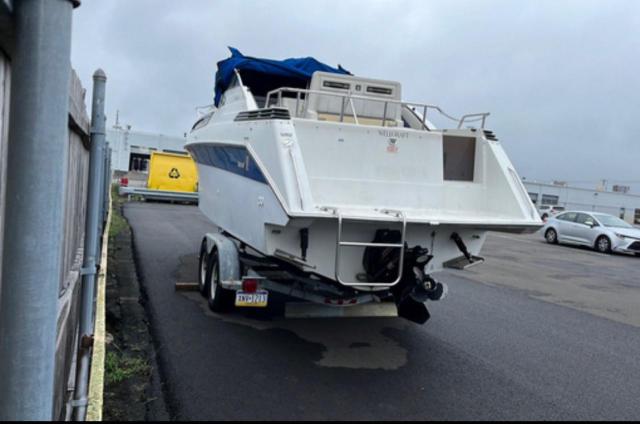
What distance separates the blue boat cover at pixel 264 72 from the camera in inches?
332

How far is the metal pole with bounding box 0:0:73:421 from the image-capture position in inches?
73.9

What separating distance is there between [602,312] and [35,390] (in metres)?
8.94

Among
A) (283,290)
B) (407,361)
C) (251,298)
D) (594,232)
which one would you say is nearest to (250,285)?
(251,298)

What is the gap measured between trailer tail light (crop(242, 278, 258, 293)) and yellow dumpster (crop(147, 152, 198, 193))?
66.3 feet

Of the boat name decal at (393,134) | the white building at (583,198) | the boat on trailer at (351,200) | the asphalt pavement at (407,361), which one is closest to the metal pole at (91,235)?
the asphalt pavement at (407,361)

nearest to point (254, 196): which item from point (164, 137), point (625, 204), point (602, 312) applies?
point (602, 312)

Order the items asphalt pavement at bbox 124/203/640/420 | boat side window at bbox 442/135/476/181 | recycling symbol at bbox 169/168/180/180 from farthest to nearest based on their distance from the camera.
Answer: recycling symbol at bbox 169/168/180/180, boat side window at bbox 442/135/476/181, asphalt pavement at bbox 124/203/640/420

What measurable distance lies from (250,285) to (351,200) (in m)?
1.47

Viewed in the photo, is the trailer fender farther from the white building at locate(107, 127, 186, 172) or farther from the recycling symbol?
the white building at locate(107, 127, 186, 172)

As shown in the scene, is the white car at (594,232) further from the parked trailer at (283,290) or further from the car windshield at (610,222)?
the parked trailer at (283,290)

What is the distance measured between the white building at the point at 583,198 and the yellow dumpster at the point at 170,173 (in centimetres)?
4872

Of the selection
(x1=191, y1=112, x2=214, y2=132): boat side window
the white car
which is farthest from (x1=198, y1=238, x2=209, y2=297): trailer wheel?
the white car

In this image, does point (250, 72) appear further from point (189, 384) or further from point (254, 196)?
point (189, 384)

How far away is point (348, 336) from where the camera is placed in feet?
21.8
